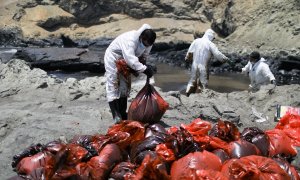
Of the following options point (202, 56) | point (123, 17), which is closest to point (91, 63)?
point (202, 56)

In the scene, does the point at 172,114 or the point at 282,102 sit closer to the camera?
the point at 172,114

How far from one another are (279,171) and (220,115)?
9.08 ft

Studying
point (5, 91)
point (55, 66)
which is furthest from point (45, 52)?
point (5, 91)

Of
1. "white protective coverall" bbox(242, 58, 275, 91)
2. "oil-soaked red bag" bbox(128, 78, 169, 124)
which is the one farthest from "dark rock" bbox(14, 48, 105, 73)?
"oil-soaked red bag" bbox(128, 78, 169, 124)

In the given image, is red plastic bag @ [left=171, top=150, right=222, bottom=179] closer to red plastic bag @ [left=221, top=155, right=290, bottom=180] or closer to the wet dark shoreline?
red plastic bag @ [left=221, top=155, right=290, bottom=180]

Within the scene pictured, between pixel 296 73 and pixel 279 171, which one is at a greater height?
pixel 279 171

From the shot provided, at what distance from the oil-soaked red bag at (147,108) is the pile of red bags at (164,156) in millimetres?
658

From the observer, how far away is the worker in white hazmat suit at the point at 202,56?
817 centimetres

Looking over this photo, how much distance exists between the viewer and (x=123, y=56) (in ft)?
17.6

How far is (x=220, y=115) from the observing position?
20.2 feet

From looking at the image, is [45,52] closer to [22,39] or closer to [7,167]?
[7,167]

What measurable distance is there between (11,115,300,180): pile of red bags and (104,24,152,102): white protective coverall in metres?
0.98

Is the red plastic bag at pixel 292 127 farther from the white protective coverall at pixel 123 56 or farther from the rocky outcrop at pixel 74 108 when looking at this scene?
the white protective coverall at pixel 123 56

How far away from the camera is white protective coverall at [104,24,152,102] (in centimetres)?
523
